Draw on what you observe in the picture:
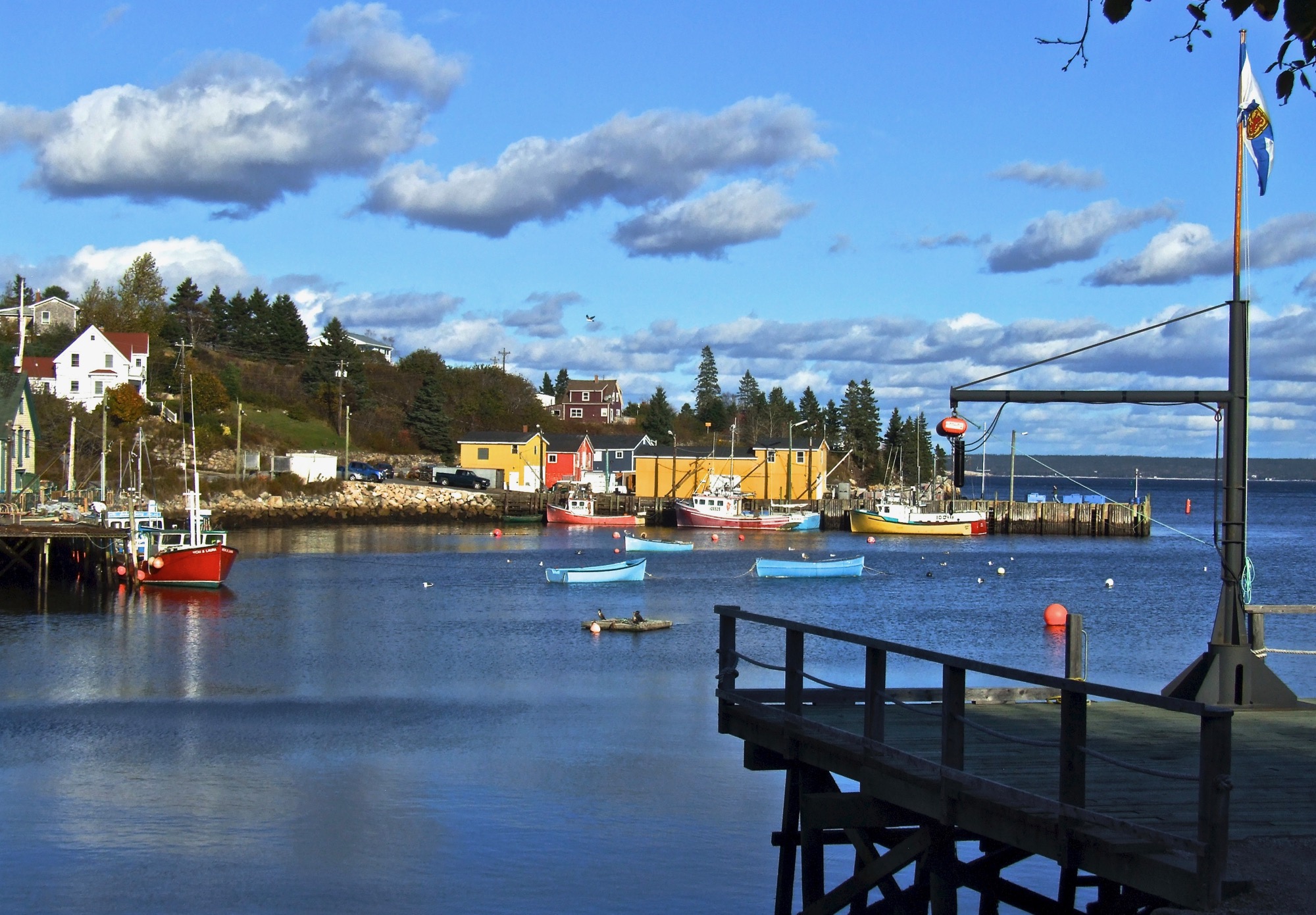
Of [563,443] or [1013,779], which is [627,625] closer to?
[1013,779]

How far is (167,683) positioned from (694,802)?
1644 cm

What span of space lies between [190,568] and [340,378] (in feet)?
244

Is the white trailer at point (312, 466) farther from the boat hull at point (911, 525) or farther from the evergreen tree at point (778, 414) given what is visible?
the evergreen tree at point (778, 414)

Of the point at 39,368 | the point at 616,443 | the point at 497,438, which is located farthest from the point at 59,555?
the point at 616,443

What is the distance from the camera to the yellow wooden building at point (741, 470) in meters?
112

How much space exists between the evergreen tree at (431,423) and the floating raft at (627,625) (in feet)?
276

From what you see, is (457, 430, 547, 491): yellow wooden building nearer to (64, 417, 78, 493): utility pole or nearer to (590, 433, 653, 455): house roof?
(590, 433, 653, 455): house roof

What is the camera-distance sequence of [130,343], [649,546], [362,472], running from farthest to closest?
[362,472] < [130,343] < [649,546]

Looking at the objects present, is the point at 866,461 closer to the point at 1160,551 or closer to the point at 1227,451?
the point at 1160,551

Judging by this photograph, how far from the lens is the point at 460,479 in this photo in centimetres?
11006

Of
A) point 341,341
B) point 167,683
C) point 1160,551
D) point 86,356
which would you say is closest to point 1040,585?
point 1160,551

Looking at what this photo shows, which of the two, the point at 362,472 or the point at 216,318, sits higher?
the point at 216,318

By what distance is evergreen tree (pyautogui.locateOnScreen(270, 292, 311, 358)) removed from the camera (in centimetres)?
12725

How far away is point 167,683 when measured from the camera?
29.9 m
